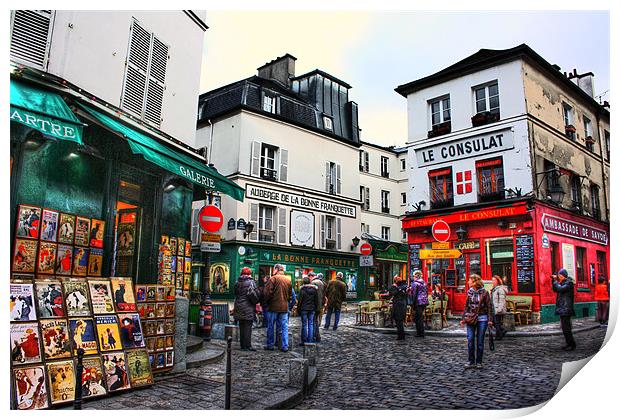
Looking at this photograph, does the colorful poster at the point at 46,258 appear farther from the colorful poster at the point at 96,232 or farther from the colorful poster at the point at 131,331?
the colorful poster at the point at 131,331

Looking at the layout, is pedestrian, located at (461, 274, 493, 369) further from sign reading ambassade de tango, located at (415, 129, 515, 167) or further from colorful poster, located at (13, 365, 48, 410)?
colorful poster, located at (13, 365, 48, 410)

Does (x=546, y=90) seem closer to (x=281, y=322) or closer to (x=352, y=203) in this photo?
(x=352, y=203)

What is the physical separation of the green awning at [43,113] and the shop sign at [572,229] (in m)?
4.48

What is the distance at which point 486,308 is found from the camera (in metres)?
4.75

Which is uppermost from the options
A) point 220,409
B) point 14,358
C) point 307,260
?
point 307,260

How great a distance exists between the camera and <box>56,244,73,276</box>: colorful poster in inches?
138

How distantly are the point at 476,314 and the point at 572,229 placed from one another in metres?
1.37

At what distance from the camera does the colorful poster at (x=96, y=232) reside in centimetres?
387

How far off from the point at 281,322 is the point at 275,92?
344 centimetres

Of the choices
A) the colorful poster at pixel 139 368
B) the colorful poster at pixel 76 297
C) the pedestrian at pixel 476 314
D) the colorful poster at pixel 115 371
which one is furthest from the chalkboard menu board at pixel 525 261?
the colorful poster at pixel 76 297

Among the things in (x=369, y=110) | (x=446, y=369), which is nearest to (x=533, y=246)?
(x=446, y=369)

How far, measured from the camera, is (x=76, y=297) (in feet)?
11.2

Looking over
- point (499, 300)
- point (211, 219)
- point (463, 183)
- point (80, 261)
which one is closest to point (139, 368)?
point (80, 261)

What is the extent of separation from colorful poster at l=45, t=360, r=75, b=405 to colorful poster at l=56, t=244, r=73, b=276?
802mm
